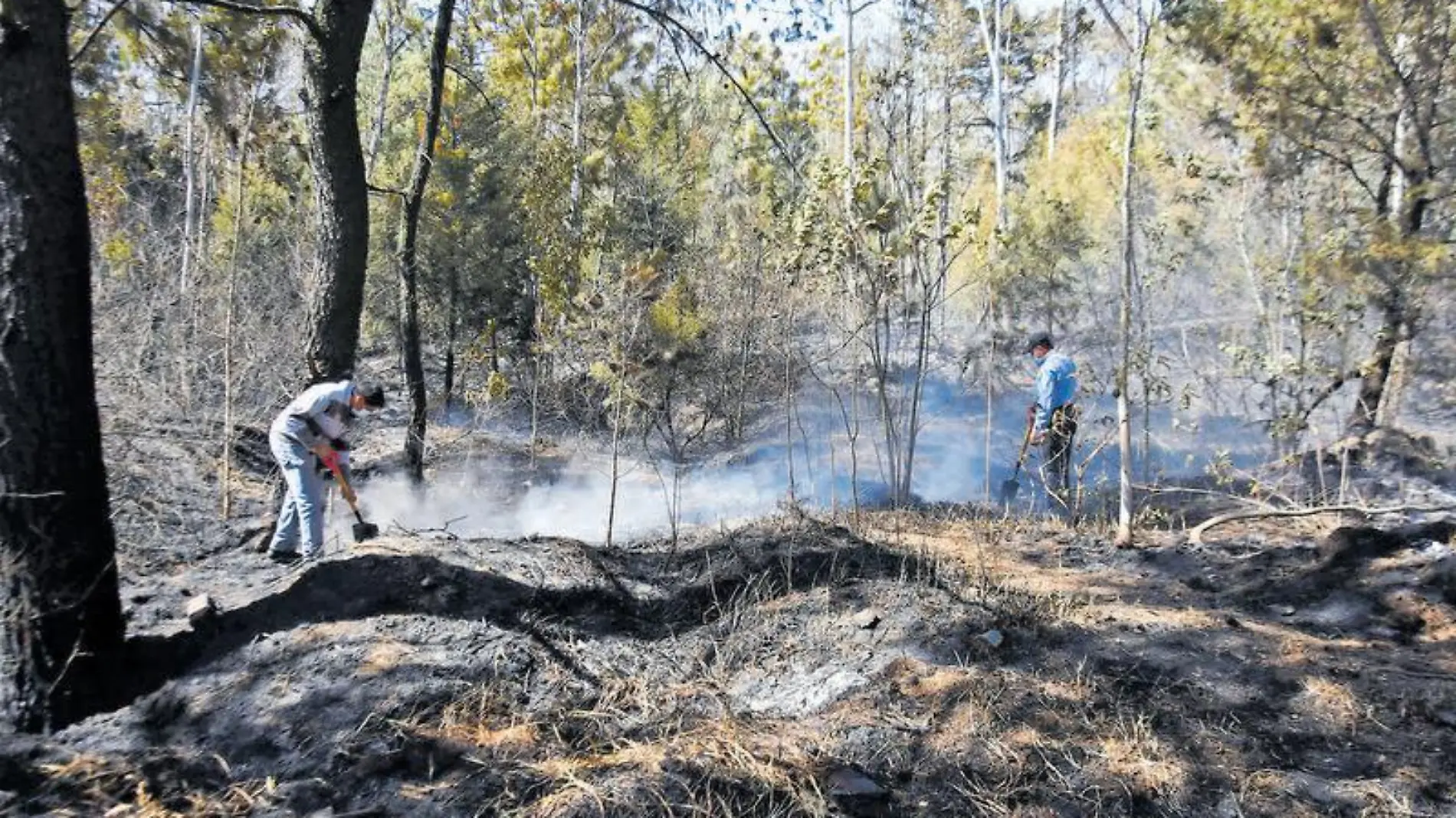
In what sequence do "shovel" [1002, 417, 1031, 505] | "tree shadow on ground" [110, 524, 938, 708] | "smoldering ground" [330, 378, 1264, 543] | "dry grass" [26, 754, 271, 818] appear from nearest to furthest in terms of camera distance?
1. "dry grass" [26, 754, 271, 818]
2. "tree shadow on ground" [110, 524, 938, 708]
3. "shovel" [1002, 417, 1031, 505]
4. "smoldering ground" [330, 378, 1264, 543]

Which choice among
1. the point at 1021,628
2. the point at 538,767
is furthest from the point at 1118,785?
the point at 538,767

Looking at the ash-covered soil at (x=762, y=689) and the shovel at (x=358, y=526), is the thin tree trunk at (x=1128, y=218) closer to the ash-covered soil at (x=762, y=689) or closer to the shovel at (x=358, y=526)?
the ash-covered soil at (x=762, y=689)

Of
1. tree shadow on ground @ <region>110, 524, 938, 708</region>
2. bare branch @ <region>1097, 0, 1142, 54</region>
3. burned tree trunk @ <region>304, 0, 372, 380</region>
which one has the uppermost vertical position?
bare branch @ <region>1097, 0, 1142, 54</region>

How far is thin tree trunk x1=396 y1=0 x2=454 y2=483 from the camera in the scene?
7.89m

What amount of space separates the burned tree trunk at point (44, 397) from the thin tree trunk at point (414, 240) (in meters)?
4.78

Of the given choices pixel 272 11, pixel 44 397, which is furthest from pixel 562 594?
pixel 272 11

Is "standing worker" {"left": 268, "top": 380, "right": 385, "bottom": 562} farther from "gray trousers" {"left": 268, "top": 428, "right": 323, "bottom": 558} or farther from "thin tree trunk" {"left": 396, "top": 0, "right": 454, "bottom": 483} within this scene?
"thin tree trunk" {"left": 396, "top": 0, "right": 454, "bottom": 483}

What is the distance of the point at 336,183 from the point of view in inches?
227

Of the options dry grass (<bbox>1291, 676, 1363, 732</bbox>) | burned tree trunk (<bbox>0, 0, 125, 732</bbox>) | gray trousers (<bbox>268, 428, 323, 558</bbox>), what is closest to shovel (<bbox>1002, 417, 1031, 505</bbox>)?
dry grass (<bbox>1291, 676, 1363, 732</bbox>)

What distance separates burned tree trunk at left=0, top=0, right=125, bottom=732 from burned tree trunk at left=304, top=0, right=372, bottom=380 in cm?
220

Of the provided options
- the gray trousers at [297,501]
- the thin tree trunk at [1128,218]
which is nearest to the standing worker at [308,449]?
the gray trousers at [297,501]

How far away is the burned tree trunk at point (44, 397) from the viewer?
132 inches

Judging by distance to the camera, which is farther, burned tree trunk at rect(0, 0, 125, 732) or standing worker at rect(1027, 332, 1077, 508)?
standing worker at rect(1027, 332, 1077, 508)

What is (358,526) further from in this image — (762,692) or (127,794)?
(762,692)
